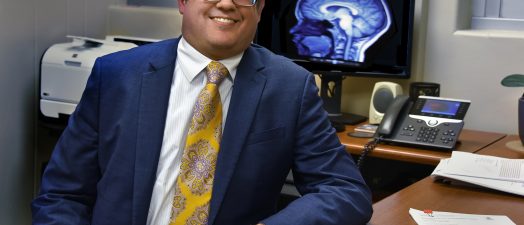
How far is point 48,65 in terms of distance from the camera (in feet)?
10.6

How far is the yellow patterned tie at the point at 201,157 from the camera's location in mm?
1675

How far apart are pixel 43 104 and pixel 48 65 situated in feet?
0.51

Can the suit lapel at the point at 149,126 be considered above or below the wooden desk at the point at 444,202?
above

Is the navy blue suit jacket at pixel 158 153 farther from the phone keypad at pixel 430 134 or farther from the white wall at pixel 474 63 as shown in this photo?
the white wall at pixel 474 63

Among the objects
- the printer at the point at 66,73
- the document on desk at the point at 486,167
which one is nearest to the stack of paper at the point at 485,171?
the document on desk at the point at 486,167

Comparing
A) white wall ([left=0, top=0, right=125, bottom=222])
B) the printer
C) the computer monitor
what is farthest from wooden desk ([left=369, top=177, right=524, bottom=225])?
white wall ([left=0, top=0, right=125, bottom=222])

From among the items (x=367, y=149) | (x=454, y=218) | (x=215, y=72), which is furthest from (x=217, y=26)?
(x=367, y=149)

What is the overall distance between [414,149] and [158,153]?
1240 millimetres

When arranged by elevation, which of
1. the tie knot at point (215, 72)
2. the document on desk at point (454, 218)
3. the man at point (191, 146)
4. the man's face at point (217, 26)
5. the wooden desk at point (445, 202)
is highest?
the man's face at point (217, 26)

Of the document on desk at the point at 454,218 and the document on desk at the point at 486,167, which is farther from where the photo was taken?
the document on desk at the point at 486,167

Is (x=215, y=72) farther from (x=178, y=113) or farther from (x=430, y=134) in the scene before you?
(x=430, y=134)

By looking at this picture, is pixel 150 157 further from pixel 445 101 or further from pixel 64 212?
pixel 445 101

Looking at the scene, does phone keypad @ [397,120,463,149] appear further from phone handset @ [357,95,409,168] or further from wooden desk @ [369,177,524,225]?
wooden desk @ [369,177,524,225]

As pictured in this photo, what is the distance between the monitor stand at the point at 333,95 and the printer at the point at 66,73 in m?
0.80
